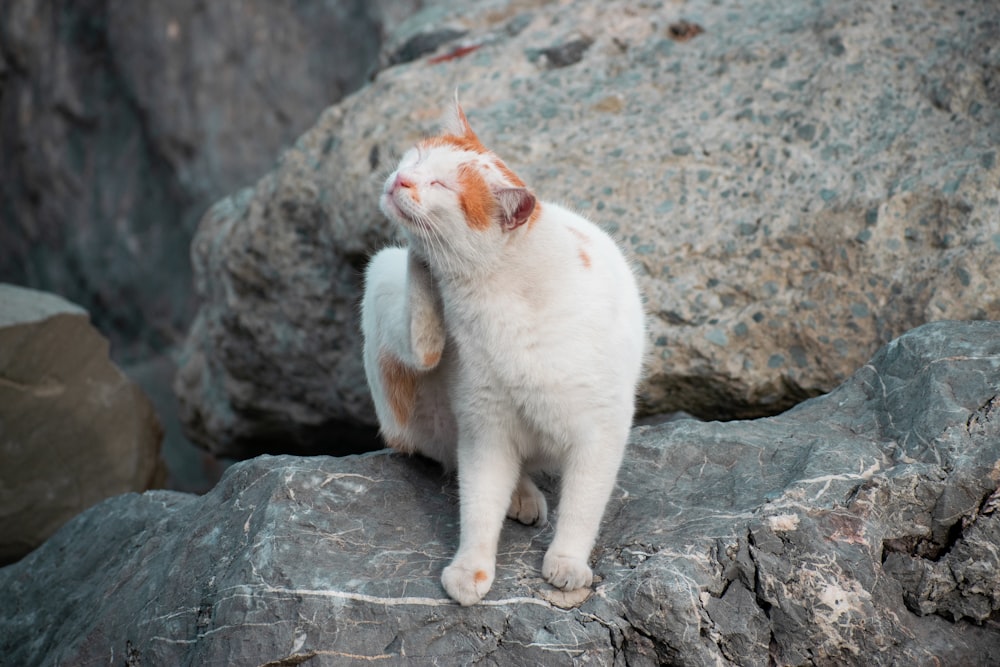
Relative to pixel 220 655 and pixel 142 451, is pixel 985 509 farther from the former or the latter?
pixel 142 451

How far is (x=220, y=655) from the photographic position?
2.90 meters

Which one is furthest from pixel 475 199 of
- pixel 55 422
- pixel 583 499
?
pixel 55 422

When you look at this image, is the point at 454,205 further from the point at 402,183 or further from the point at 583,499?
the point at 583,499

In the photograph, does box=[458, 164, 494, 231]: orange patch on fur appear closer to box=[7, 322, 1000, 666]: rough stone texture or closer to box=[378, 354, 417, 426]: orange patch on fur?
box=[378, 354, 417, 426]: orange patch on fur

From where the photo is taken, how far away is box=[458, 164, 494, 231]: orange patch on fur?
9.93 feet

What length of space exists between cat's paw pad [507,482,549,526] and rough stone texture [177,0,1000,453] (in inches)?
53.7

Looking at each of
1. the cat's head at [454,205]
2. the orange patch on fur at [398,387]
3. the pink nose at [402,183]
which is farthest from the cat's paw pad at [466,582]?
the pink nose at [402,183]

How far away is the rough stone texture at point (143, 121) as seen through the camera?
930cm

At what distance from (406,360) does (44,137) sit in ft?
26.3

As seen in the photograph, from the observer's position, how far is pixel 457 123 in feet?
11.0

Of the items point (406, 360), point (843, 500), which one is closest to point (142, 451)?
point (406, 360)

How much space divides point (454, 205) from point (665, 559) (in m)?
1.24

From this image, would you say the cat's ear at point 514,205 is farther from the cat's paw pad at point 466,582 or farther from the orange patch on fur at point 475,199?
the cat's paw pad at point 466,582

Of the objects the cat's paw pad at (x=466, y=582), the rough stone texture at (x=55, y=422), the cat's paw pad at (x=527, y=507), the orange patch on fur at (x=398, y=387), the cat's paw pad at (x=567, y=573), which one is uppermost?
the orange patch on fur at (x=398, y=387)
